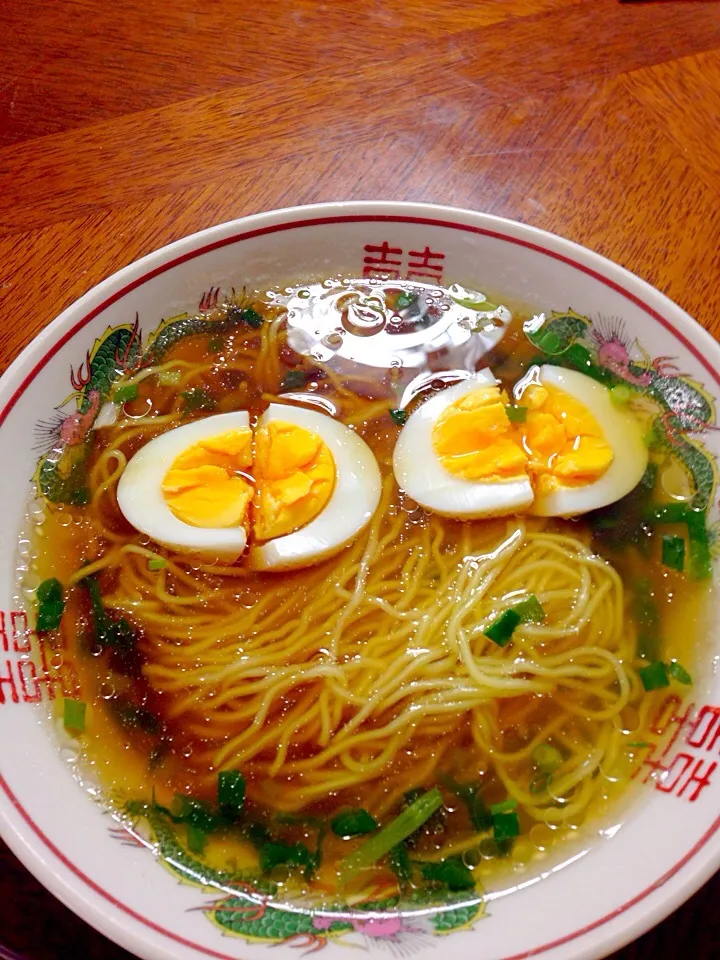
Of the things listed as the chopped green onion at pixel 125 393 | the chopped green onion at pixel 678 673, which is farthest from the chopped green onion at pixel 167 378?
the chopped green onion at pixel 678 673

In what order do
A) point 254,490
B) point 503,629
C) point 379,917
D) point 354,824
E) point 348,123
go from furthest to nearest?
point 348,123
point 254,490
point 503,629
point 354,824
point 379,917

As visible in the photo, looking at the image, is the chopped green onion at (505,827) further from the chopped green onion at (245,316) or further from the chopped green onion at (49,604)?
the chopped green onion at (245,316)

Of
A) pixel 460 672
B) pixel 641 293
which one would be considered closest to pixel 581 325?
pixel 641 293

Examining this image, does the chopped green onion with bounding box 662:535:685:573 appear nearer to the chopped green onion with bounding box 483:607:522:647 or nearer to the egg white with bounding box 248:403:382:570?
the chopped green onion with bounding box 483:607:522:647

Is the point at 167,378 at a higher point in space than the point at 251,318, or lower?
lower

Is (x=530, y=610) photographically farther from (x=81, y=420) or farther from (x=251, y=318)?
(x=81, y=420)

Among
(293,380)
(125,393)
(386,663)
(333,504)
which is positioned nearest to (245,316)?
(293,380)
